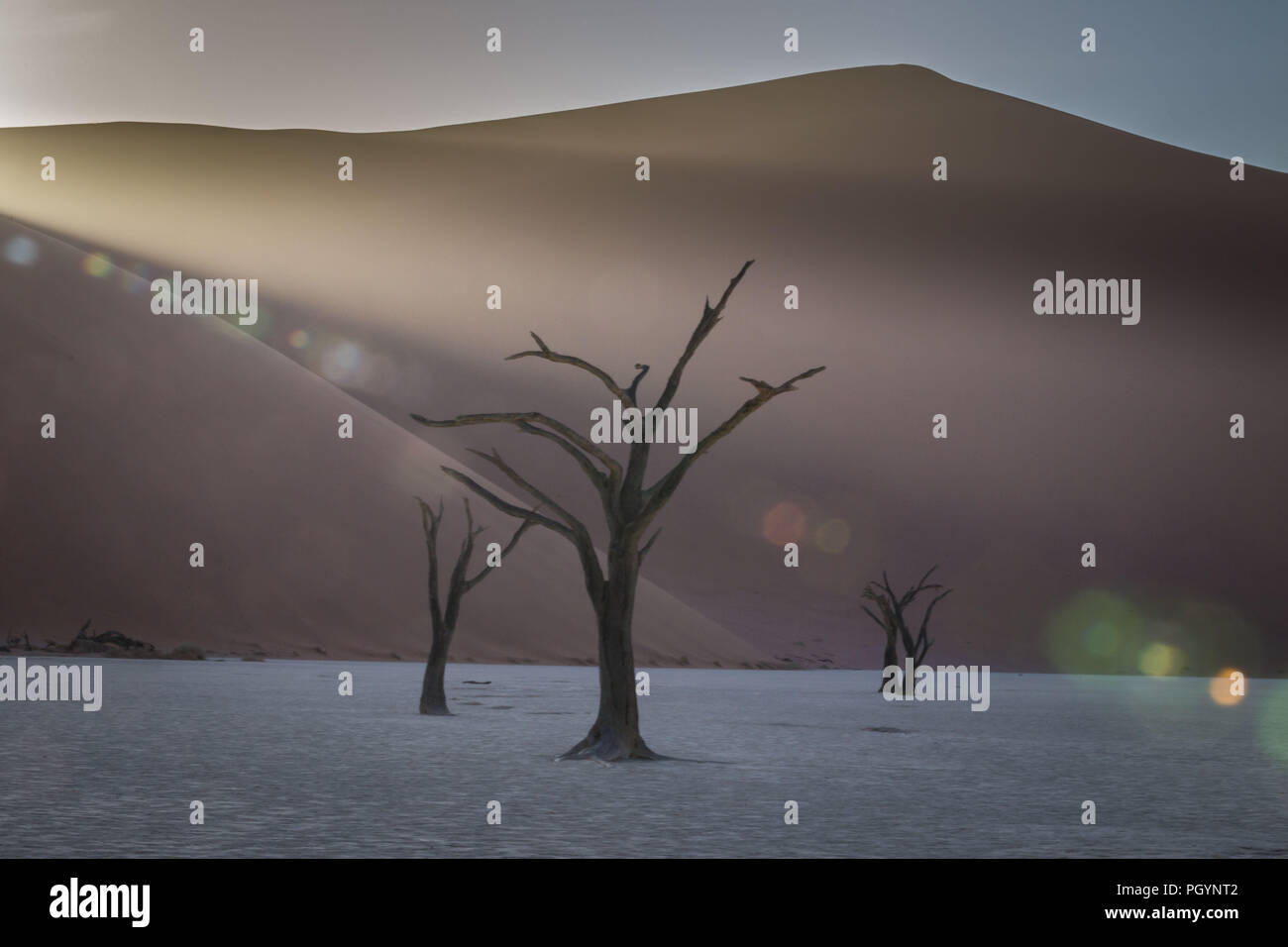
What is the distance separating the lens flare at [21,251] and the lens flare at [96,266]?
1993 millimetres

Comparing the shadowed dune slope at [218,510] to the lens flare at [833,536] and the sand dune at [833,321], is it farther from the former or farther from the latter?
the lens flare at [833,536]

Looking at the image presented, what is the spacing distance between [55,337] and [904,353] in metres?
44.4

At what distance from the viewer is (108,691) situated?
30.5 metres

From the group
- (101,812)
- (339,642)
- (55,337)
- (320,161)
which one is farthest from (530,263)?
(101,812)

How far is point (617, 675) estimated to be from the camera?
18.2 meters

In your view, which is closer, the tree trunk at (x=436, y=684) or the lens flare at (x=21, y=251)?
the tree trunk at (x=436, y=684)

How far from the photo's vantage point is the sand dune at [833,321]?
249ft

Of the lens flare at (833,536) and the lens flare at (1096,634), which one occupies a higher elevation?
the lens flare at (833,536)

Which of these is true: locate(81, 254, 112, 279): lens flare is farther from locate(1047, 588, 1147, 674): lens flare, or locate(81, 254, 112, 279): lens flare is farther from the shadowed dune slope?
locate(1047, 588, 1147, 674): lens flare

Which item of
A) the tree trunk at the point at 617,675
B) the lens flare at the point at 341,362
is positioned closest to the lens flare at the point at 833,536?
the lens flare at the point at 341,362

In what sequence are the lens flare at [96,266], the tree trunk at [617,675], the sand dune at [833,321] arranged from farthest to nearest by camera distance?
the sand dune at [833,321]
the lens flare at [96,266]
the tree trunk at [617,675]

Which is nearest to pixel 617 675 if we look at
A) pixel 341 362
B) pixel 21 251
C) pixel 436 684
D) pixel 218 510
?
pixel 436 684

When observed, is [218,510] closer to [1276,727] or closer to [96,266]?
[96,266]

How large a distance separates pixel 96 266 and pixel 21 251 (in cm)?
314
